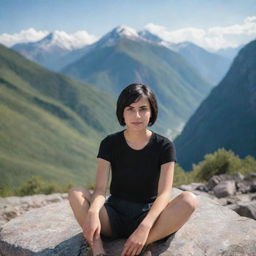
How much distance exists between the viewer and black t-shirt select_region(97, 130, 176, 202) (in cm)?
577

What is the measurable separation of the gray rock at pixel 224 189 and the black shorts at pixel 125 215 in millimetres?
9568

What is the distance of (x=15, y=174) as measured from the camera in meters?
151

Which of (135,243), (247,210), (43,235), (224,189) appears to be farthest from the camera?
(224,189)

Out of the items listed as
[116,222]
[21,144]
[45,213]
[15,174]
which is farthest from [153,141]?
[21,144]

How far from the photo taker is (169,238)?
234 inches

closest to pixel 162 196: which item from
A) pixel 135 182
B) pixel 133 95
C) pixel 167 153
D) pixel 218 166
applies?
pixel 135 182

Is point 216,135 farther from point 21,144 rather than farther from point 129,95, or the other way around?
point 129,95

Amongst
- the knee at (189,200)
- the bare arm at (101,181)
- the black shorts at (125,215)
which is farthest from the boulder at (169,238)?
the bare arm at (101,181)

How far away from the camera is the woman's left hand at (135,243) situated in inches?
197

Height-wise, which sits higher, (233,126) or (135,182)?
(135,182)

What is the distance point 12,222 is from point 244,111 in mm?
178203

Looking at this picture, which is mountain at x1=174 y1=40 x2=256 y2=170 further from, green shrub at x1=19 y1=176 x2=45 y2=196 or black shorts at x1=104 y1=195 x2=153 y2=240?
black shorts at x1=104 y1=195 x2=153 y2=240

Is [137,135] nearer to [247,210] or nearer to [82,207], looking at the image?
[82,207]

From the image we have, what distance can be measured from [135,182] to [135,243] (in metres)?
1.07
